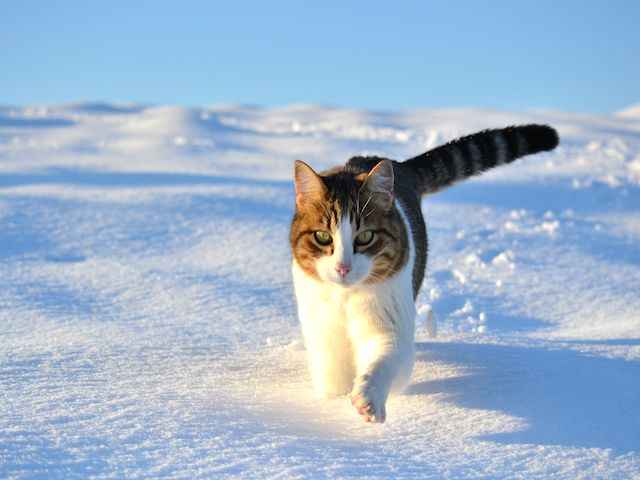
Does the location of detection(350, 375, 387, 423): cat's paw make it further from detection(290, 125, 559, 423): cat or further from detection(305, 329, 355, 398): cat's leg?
detection(305, 329, 355, 398): cat's leg

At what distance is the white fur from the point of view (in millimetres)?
2020

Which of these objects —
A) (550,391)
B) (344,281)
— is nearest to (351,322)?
(344,281)

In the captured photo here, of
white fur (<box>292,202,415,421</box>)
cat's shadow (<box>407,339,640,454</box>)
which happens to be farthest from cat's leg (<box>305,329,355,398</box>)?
cat's shadow (<box>407,339,640,454</box>)

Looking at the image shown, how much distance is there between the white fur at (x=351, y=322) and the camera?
6.63 feet

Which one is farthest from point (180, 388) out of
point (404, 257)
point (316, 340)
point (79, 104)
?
point (79, 104)

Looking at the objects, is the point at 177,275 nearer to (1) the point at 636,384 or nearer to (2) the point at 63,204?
(2) the point at 63,204

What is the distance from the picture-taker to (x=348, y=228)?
2.05m

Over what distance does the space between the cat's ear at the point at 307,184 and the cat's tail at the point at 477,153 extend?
1000mm

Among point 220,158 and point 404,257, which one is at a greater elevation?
point 220,158

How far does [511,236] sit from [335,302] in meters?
3.12

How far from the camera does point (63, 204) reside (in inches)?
198

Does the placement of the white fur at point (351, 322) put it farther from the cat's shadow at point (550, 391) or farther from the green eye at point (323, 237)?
the cat's shadow at point (550, 391)

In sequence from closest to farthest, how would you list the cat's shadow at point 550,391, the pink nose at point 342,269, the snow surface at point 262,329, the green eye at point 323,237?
the snow surface at point 262,329
the cat's shadow at point 550,391
the pink nose at point 342,269
the green eye at point 323,237

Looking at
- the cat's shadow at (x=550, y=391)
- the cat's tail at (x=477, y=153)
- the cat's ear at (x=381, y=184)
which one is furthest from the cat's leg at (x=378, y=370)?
the cat's tail at (x=477, y=153)
